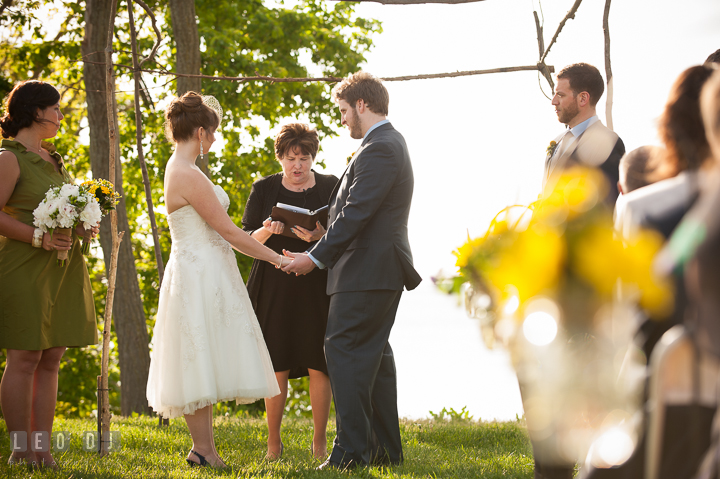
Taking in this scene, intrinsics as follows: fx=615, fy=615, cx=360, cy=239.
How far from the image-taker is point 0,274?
3.60 meters

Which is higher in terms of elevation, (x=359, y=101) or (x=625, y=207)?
(x=359, y=101)

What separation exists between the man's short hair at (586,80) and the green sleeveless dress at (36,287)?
130 inches

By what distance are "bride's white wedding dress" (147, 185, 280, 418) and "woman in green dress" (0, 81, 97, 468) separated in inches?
22.4

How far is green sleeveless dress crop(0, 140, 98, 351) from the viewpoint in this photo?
3543mm

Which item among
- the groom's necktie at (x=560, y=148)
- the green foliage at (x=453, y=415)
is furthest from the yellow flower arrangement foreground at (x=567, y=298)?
the green foliage at (x=453, y=415)

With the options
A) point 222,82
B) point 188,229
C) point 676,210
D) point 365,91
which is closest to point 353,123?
point 365,91

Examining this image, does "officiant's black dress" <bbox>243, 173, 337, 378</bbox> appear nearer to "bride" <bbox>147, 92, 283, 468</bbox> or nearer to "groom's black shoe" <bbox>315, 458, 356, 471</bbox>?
"bride" <bbox>147, 92, 283, 468</bbox>

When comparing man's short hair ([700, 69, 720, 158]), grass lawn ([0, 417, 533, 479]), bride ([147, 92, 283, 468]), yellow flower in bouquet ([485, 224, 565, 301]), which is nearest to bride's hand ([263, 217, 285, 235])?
bride ([147, 92, 283, 468])

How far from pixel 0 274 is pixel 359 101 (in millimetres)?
2374

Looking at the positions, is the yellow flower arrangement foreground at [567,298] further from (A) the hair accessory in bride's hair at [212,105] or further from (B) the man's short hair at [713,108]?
(A) the hair accessory in bride's hair at [212,105]

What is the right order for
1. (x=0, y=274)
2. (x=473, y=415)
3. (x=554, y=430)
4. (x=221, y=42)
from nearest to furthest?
(x=554, y=430) < (x=0, y=274) < (x=473, y=415) < (x=221, y=42)

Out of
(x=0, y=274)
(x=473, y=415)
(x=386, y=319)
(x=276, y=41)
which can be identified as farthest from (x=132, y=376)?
(x=276, y=41)

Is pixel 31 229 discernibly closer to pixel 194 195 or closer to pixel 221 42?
pixel 194 195

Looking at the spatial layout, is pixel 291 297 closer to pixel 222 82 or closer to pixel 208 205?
pixel 208 205
